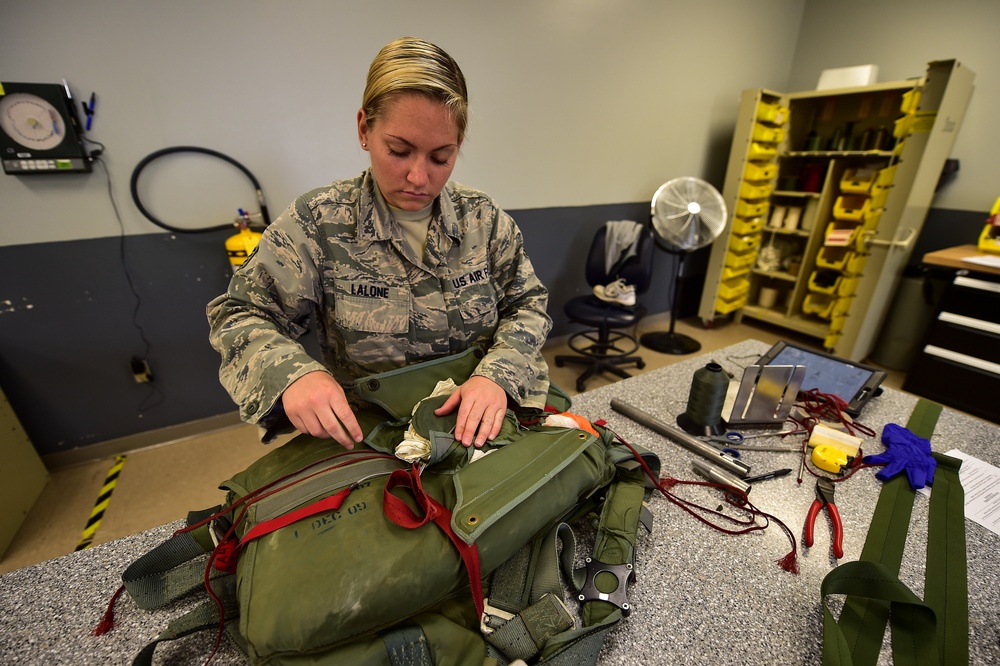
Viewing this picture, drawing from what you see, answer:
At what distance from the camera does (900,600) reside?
0.58 meters

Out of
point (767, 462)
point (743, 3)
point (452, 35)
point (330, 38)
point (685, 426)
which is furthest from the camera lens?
point (743, 3)

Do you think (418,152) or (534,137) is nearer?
(418,152)

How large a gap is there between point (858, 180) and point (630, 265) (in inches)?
78.9

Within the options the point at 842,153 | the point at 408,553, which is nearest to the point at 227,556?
the point at 408,553

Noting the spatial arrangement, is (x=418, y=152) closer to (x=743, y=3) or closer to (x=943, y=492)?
(x=943, y=492)

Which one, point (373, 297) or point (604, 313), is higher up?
point (373, 297)

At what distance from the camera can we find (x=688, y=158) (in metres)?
3.46

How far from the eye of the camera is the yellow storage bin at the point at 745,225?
3.42m

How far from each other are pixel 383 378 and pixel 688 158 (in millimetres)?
3621

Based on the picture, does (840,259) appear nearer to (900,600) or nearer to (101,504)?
(900,600)

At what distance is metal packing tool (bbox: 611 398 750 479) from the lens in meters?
0.90

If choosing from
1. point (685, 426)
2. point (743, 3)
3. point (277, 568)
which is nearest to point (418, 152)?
point (277, 568)

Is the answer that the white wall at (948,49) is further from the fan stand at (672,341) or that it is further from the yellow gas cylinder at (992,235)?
the fan stand at (672,341)

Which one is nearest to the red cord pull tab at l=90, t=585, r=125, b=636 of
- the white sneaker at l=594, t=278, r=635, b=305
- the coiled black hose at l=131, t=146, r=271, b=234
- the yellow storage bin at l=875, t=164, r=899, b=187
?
the coiled black hose at l=131, t=146, r=271, b=234
